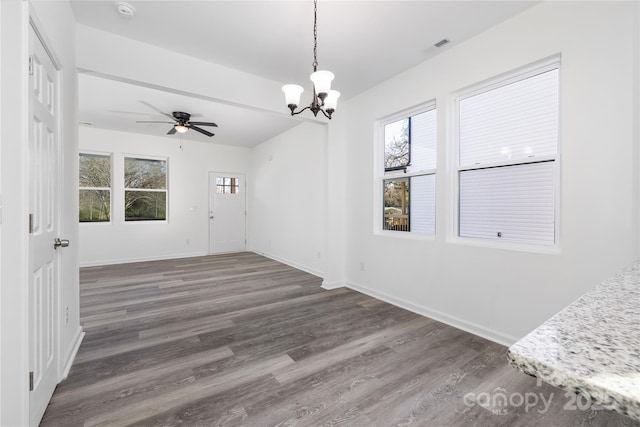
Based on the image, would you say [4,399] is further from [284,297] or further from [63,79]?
[284,297]

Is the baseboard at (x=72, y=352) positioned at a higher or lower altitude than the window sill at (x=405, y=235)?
lower

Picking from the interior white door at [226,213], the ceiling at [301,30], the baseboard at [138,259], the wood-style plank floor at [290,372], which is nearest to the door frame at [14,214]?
the wood-style plank floor at [290,372]

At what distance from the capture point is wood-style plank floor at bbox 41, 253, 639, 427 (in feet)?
5.27

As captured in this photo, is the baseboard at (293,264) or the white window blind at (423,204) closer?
the white window blind at (423,204)

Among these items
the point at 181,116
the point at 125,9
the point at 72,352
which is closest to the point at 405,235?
the point at 72,352

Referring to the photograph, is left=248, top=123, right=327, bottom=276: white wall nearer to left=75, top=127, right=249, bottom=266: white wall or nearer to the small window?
the small window

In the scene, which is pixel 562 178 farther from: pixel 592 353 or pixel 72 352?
pixel 72 352

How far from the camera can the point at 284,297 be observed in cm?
369

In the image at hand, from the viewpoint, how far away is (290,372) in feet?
6.67

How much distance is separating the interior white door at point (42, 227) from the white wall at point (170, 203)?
4.65 m

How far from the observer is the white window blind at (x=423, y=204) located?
311 cm

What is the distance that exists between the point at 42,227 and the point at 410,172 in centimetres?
326

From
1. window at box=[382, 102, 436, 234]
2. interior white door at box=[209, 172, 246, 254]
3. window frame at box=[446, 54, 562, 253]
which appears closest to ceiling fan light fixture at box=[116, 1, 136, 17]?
window at box=[382, 102, 436, 234]

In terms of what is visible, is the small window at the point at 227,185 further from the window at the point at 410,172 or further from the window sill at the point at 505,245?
the window sill at the point at 505,245
